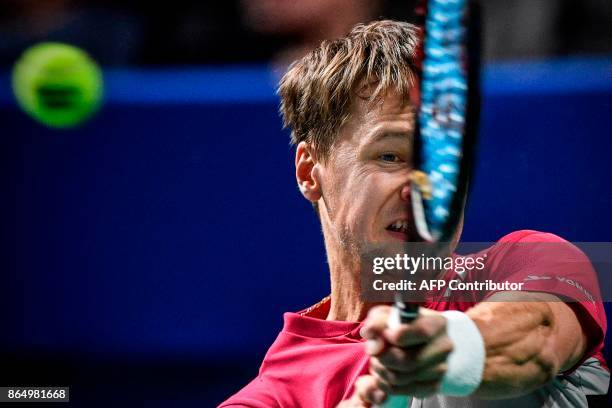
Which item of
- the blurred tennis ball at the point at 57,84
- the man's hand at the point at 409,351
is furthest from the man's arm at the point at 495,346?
the blurred tennis ball at the point at 57,84

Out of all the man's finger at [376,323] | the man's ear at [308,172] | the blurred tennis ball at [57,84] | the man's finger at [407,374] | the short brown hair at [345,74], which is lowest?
the man's finger at [407,374]

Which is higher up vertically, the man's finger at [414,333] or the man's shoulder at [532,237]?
the man's shoulder at [532,237]

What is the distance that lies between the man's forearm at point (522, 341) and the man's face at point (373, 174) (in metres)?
0.24

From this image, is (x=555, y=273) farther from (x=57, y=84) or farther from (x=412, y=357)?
(x=57, y=84)

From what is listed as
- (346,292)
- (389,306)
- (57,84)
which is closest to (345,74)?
(346,292)

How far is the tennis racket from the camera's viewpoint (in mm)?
1003

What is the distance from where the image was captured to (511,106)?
1.98 meters

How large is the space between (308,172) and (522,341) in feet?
1.77

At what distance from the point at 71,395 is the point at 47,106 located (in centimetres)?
64

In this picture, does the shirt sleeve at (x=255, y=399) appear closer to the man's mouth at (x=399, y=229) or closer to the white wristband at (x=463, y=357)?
the man's mouth at (x=399, y=229)

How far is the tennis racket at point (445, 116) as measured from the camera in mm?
1003

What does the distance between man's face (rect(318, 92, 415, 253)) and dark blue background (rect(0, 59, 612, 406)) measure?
63 cm

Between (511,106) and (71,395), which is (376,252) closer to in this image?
(511,106)

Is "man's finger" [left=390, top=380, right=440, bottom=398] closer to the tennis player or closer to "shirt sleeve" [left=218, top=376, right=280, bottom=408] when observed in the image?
the tennis player
